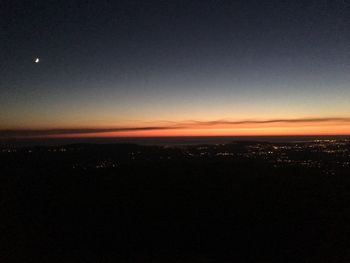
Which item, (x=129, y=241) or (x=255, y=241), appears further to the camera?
(x=255, y=241)

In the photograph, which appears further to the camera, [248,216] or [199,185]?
[199,185]

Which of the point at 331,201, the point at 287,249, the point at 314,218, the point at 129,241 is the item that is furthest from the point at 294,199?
the point at 129,241

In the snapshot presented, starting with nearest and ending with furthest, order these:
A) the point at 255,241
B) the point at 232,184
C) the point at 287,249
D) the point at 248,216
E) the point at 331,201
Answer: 1. the point at 287,249
2. the point at 255,241
3. the point at 248,216
4. the point at 331,201
5. the point at 232,184

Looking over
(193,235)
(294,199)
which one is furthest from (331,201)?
(193,235)

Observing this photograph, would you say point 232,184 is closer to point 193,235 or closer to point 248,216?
point 248,216

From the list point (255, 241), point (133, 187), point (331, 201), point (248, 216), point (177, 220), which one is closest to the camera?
point (255, 241)

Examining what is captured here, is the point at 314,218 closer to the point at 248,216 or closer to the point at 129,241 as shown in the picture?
the point at 248,216

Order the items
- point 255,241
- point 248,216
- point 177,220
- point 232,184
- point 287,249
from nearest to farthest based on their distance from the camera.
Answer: point 287,249, point 255,241, point 177,220, point 248,216, point 232,184

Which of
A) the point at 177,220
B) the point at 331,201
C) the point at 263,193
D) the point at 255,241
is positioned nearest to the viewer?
the point at 255,241

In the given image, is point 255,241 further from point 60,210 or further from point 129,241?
point 60,210
